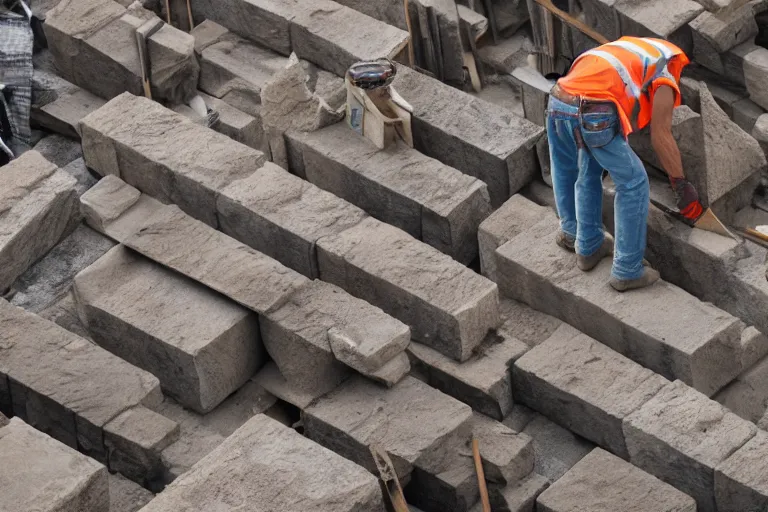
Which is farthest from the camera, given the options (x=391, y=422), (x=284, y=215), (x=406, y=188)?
(x=406, y=188)

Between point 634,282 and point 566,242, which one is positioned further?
point 566,242

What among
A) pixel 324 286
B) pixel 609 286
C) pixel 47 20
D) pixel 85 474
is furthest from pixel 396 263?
pixel 47 20

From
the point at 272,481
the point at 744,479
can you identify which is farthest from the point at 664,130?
the point at 272,481

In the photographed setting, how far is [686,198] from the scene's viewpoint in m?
11.9

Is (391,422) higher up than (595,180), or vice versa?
(595,180)

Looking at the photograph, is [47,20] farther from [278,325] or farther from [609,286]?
[609,286]

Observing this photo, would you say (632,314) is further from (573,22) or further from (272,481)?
(573,22)

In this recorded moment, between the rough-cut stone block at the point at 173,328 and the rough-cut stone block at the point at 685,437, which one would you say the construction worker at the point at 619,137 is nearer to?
the rough-cut stone block at the point at 685,437

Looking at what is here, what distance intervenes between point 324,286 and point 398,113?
70.0 inches

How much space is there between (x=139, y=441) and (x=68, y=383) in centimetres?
65

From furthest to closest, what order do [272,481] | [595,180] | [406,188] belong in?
[406,188] < [595,180] < [272,481]

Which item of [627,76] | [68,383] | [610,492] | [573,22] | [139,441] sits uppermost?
[627,76]

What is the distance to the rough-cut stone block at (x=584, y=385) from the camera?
11.2 metres

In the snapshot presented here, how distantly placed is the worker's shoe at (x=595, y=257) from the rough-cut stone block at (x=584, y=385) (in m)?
0.49
